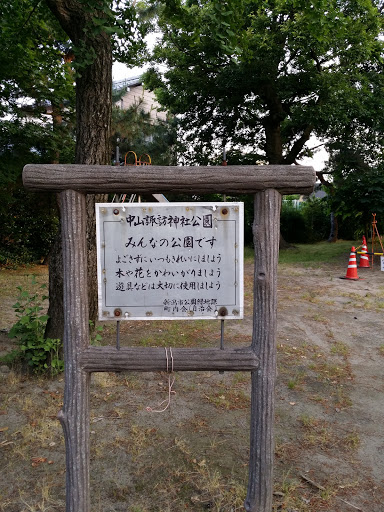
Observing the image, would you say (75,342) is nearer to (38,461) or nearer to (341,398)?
(38,461)

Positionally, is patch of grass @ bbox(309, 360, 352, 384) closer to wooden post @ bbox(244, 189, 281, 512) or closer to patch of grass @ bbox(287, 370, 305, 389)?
patch of grass @ bbox(287, 370, 305, 389)

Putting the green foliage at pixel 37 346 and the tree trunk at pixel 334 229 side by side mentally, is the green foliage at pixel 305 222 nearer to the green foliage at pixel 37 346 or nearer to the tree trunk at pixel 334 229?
the tree trunk at pixel 334 229

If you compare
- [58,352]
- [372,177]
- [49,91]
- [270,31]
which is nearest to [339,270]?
[372,177]

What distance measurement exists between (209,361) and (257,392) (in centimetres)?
30

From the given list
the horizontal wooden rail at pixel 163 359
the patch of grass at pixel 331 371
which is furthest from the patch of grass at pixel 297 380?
the horizontal wooden rail at pixel 163 359

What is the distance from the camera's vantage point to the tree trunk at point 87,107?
13.7ft

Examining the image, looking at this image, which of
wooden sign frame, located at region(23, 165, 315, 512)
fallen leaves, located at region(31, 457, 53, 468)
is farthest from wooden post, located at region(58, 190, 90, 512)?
fallen leaves, located at region(31, 457, 53, 468)

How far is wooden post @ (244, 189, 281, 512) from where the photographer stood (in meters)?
2.22

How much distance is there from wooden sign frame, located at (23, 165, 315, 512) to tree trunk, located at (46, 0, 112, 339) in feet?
6.55

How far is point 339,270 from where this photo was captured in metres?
11.5

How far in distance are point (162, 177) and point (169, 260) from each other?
0.41 metres

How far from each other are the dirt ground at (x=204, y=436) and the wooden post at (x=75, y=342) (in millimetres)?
372

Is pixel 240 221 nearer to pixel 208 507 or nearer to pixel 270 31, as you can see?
pixel 208 507

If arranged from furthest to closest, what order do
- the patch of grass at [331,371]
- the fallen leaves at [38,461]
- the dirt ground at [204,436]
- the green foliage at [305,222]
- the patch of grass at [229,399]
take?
1. the green foliage at [305,222]
2. the patch of grass at [331,371]
3. the patch of grass at [229,399]
4. the fallen leaves at [38,461]
5. the dirt ground at [204,436]
